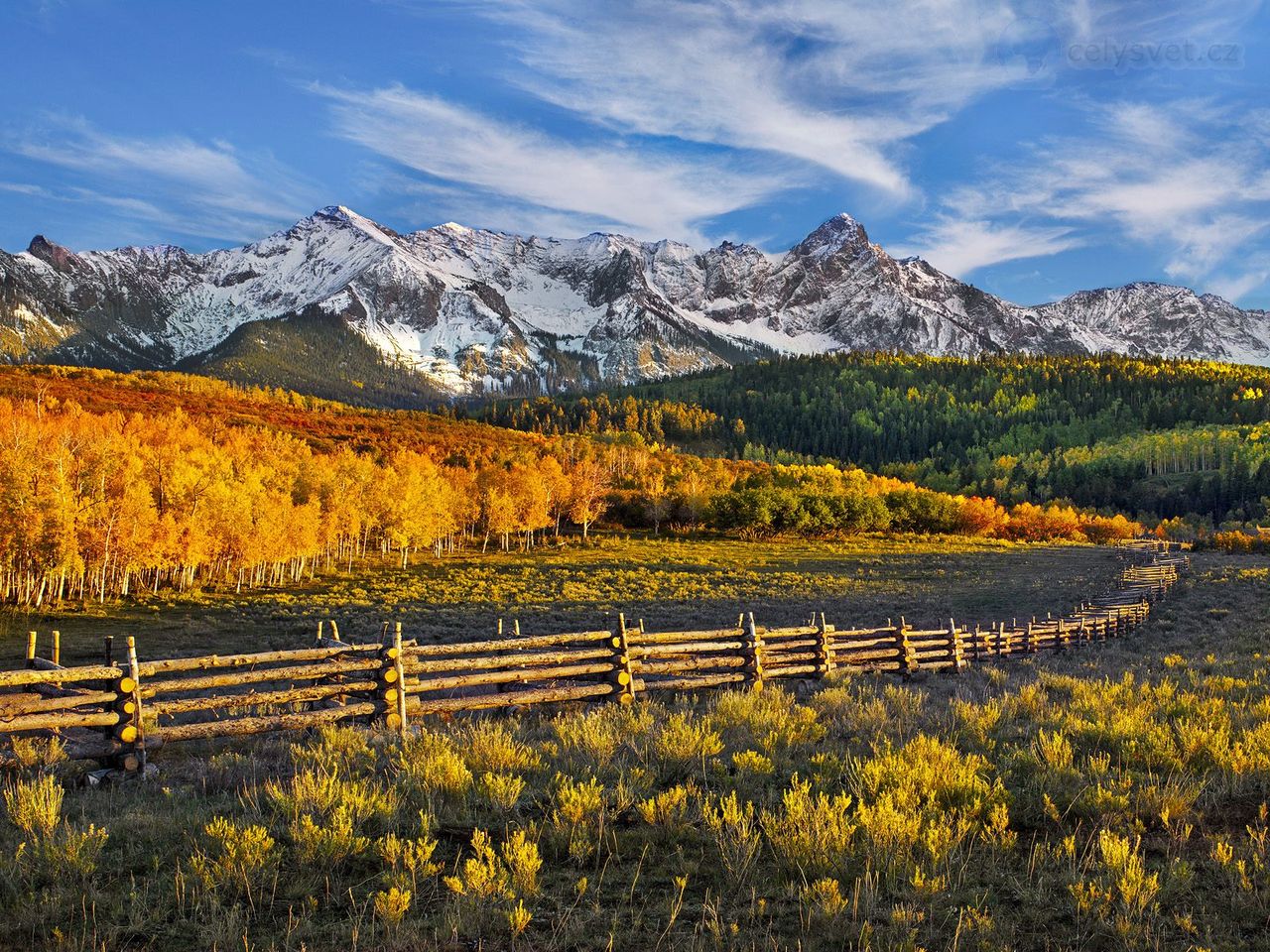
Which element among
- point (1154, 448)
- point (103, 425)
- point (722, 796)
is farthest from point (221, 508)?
point (1154, 448)

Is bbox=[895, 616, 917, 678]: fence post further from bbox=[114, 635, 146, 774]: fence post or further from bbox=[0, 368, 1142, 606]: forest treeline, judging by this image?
bbox=[0, 368, 1142, 606]: forest treeline

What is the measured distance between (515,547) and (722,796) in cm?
7920

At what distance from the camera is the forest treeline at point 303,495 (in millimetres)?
44656

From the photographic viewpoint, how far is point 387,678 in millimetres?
10664

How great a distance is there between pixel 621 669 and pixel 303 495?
59.0 meters

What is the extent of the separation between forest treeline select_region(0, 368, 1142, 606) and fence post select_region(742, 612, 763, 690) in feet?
144

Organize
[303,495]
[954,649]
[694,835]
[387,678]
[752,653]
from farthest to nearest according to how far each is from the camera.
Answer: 1. [303,495]
2. [954,649]
3. [752,653]
4. [387,678]
5. [694,835]

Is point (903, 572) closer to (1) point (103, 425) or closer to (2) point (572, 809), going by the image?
(2) point (572, 809)

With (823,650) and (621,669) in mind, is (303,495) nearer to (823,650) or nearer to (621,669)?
(823,650)

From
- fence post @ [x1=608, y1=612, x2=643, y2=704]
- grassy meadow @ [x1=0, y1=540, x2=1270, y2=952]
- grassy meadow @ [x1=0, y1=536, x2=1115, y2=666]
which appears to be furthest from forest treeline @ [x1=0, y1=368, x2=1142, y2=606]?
grassy meadow @ [x1=0, y1=540, x2=1270, y2=952]

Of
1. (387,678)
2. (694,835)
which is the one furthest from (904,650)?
(694,835)

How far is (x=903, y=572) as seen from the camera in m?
59.8

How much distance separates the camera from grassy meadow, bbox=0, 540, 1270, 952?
14.3 feet

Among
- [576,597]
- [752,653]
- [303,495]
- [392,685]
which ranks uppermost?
[303,495]
